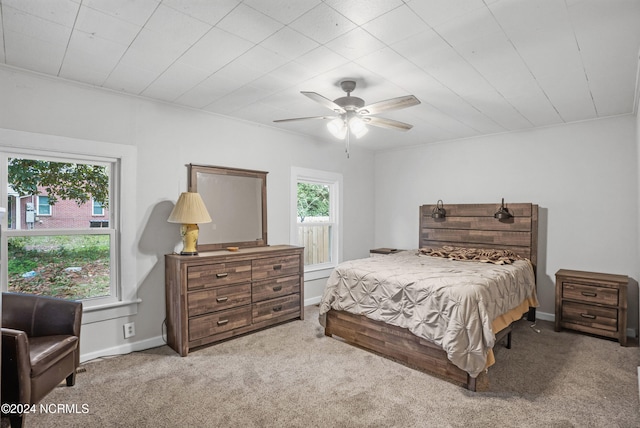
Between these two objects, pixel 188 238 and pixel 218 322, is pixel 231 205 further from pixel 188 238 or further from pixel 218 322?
pixel 218 322

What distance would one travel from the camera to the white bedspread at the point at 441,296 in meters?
2.57

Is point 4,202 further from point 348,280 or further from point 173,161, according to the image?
point 348,280

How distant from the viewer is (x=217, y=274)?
341 cm

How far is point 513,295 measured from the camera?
338 cm

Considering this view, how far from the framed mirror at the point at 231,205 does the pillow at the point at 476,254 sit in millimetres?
2280

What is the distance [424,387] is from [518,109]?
2909mm

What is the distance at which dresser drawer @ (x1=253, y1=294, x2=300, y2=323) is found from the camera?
3.76 meters

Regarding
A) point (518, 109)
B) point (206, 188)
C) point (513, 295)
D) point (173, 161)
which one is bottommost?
point (513, 295)

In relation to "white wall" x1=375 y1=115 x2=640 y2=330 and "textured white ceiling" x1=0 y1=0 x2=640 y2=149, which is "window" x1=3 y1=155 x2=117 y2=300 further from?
"white wall" x1=375 y1=115 x2=640 y2=330

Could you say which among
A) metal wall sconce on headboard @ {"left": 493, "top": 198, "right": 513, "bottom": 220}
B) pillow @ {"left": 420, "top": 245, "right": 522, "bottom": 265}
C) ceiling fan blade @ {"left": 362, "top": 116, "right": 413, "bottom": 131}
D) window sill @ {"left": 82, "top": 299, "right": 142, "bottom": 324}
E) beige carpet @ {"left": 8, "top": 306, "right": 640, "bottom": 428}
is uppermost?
ceiling fan blade @ {"left": 362, "top": 116, "right": 413, "bottom": 131}

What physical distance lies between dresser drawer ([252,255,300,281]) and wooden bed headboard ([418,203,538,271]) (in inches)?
84.8

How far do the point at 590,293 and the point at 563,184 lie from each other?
4.33ft

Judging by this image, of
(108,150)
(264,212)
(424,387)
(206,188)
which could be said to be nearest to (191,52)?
(108,150)

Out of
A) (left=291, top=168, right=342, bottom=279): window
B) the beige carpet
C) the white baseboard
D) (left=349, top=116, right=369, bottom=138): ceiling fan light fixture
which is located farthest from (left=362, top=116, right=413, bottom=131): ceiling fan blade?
the white baseboard
